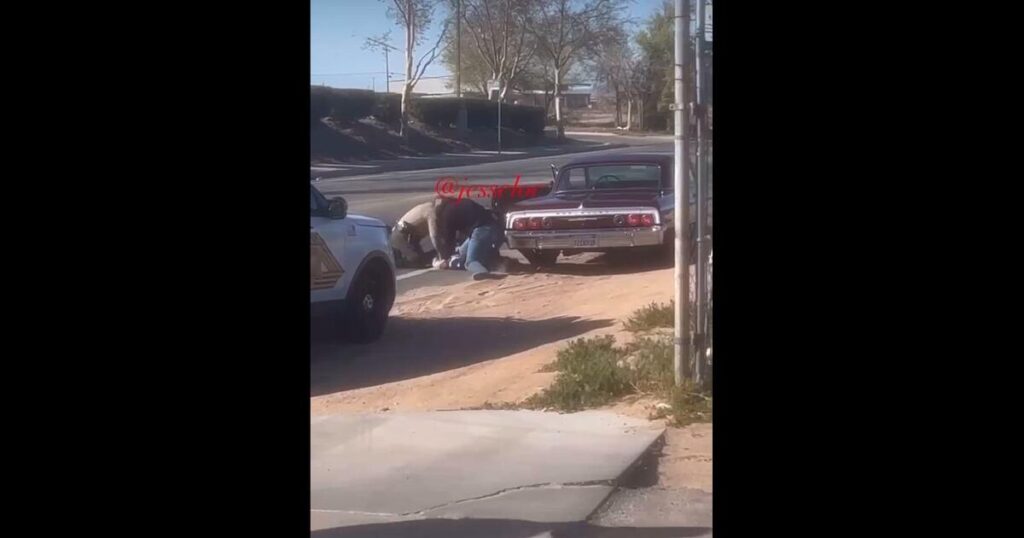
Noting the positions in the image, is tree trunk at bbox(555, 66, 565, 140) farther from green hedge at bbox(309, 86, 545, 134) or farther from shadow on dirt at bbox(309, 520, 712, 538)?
shadow on dirt at bbox(309, 520, 712, 538)

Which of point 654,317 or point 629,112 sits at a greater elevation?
point 629,112

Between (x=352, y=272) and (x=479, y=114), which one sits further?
(x=352, y=272)

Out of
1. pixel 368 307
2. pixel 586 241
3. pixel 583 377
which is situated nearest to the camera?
pixel 368 307

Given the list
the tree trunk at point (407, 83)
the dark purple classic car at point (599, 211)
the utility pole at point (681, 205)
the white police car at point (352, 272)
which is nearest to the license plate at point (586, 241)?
the dark purple classic car at point (599, 211)

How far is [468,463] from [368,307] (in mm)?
1107

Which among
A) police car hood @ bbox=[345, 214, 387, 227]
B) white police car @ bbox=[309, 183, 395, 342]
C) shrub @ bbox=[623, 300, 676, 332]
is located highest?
police car hood @ bbox=[345, 214, 387, 227]

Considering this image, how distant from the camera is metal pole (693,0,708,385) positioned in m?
6.52

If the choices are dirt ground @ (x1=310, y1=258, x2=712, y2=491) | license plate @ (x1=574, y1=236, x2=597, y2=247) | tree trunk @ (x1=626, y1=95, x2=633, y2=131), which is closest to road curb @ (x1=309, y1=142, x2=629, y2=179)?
tree trunk @ (x1=626, y1=95, x2=633, y2=131)

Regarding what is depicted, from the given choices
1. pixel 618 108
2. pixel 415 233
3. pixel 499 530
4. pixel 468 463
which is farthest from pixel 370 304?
pixel 499 530

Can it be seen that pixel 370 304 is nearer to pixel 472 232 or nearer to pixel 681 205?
pixel 472 232

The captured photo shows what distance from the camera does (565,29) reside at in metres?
6.03

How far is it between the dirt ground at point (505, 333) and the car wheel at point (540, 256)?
0.07 m
